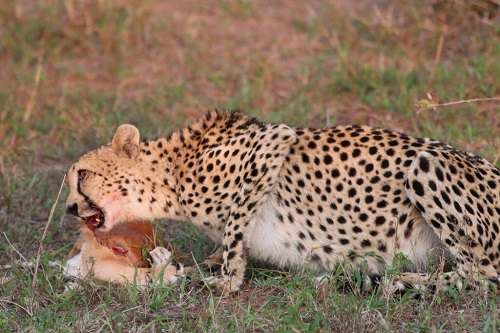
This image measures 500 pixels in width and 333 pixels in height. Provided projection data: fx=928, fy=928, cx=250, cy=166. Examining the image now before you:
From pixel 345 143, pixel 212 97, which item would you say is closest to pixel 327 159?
pixel 345 143

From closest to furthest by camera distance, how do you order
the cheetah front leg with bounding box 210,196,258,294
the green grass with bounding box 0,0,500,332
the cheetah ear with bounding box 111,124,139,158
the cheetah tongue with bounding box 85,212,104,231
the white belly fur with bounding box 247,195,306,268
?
1. the green grass with bounding box 0,0,500,332
2. the cheetah front leg with bounding box 210,196,258,294
3. the white belly fur with bounding box 247,195,306,268
4. the cheetah tongue with bounding box 85,212,104,231
5. the cheetah ear with bounding box 111,124,139,158

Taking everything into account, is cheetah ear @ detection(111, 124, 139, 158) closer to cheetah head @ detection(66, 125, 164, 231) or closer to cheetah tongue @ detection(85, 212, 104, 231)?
cheetah head @ detection(66, 125, 164, 231)

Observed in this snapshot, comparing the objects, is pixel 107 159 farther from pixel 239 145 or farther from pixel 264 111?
pixel 264 111

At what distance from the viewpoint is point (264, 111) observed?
308 inches

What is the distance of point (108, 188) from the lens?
514 centimetres

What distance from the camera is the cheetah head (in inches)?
202

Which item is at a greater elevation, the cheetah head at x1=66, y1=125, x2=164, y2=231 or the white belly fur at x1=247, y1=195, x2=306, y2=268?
the cheetah head at x1=66, y1=125, x2=164, y2=231

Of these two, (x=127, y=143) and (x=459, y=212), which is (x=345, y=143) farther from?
(x=127, y=143)

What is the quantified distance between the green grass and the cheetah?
0.75ft

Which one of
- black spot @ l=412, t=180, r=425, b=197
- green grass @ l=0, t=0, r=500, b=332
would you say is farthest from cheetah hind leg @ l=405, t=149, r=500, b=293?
green grass @ l=0, t=0, r=500, b=332

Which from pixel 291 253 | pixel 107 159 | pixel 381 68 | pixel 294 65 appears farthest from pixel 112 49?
pixel 291 253

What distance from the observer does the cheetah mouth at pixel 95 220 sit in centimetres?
511

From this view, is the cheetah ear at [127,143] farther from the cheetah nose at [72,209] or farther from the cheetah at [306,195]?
the cheetah nose at [72,209]

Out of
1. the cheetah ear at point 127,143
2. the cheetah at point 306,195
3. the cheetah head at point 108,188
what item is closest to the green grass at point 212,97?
the cheetah at point 306,195
